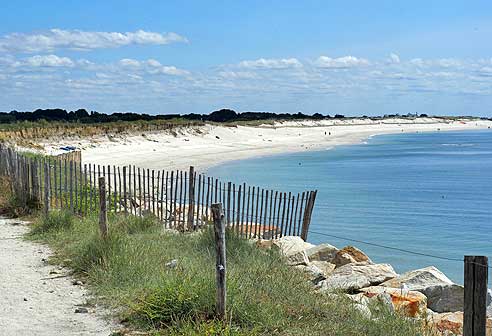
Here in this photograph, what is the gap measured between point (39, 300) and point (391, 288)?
5.47 meters

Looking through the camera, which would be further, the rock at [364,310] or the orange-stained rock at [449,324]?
the orange-stained rock at [449,324]

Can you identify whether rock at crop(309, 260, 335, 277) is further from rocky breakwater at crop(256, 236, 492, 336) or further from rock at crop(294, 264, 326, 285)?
rock at crop(294, 264, 326, 285)

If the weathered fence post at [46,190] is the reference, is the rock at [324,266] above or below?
below

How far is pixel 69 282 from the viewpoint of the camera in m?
9.66

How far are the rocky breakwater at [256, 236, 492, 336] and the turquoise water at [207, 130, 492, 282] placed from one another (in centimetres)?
556

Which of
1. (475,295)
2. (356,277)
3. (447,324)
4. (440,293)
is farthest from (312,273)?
(475,295)

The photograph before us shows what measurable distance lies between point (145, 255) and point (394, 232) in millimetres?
15776

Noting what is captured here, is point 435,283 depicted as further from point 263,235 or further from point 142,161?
point 142,161

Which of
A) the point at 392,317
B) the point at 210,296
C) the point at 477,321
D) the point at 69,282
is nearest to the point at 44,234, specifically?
the point at 69,282

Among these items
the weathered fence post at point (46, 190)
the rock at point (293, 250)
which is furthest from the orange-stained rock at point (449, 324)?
the weathered fence post at point (46, 190)

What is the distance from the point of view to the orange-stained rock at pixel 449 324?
8944mm

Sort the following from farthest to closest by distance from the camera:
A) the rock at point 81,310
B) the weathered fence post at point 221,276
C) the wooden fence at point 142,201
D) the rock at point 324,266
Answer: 1. the wooden fence at point 142,201
2. the rock at point 324,266
3. the rock at point 81,310
4. the weathered fence post at point 221,276

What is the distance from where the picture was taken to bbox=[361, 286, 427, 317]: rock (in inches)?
363

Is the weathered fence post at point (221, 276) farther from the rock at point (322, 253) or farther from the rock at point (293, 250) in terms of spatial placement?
the rock at point (322, 253)
